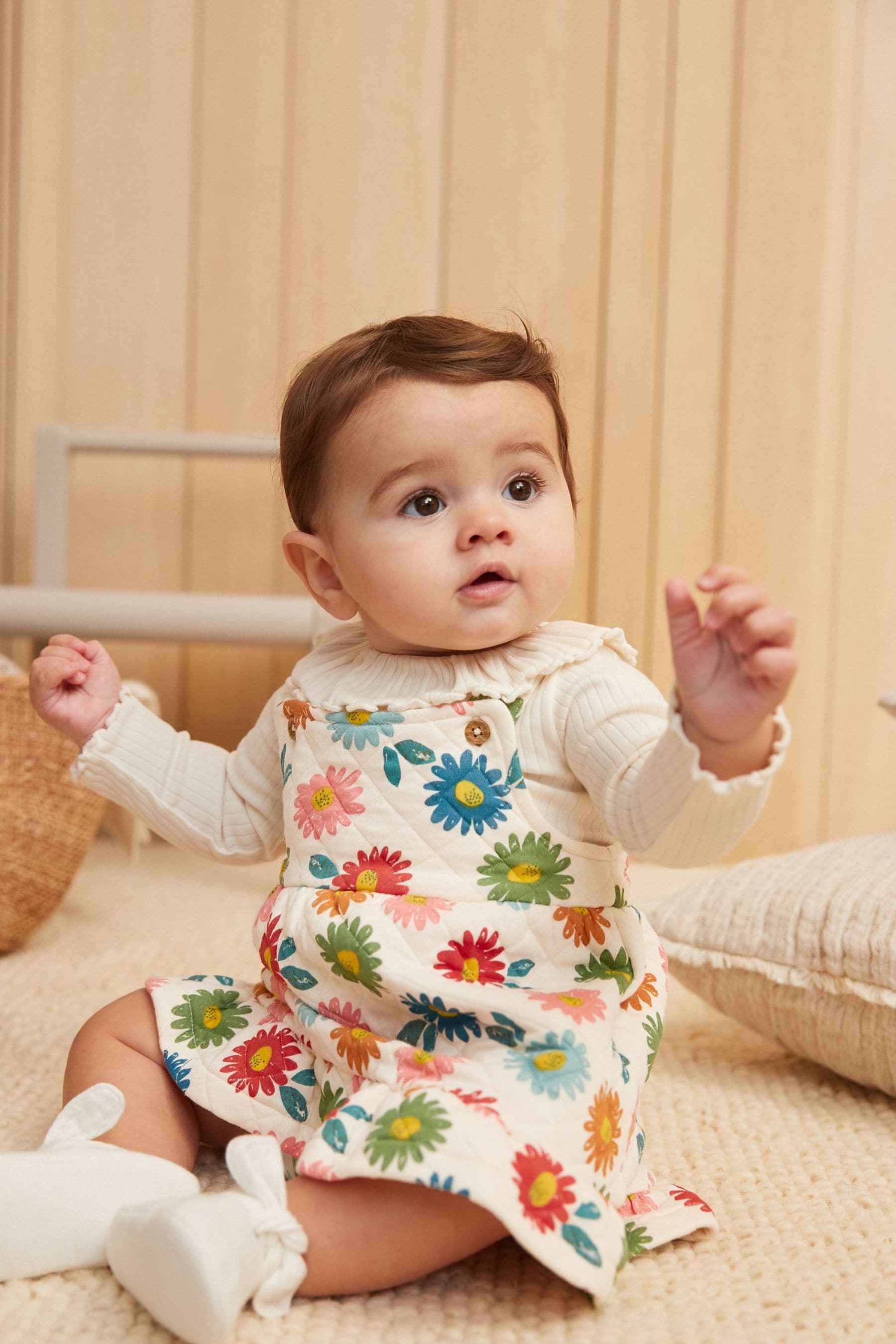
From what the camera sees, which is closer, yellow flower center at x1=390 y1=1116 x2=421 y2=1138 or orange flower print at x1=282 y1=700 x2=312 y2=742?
yellow flower center at x1=390 y1=1116 x2=421 y2=1138

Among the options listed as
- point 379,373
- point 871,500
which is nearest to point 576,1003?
point 379,373

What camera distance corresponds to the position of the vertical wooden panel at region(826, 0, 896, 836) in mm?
1780

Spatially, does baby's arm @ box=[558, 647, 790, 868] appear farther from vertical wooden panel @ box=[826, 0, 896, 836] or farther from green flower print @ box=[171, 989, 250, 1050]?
vertical wooden panel @ box=[826, 0, 896, 836]

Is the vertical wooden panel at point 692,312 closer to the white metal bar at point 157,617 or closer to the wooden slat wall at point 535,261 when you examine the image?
the wooden slat wall at point 535,261

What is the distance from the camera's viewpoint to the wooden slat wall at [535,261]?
1.79 m

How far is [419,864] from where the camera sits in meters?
0.69

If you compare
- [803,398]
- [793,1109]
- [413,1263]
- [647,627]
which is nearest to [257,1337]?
[413,1263]

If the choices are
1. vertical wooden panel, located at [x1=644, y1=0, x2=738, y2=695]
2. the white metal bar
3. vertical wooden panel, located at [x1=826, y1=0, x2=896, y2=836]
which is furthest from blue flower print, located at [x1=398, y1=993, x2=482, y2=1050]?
vertical wooden panel, located at [x1=826, y1=0, x2=896, y2=836]

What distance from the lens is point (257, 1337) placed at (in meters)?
0.54

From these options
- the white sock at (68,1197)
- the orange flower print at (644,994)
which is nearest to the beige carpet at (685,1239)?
the white sock at (68,1197)

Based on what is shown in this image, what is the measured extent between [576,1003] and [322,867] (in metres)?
0.17

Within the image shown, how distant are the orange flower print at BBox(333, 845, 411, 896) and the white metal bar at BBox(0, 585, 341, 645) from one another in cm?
82

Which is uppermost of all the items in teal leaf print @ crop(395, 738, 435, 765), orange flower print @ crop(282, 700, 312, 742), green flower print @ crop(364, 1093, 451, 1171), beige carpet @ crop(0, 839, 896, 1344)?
orange flower print @ crop(282, 700, 312, 742)

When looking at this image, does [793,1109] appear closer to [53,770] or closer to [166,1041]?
[166,1041]
